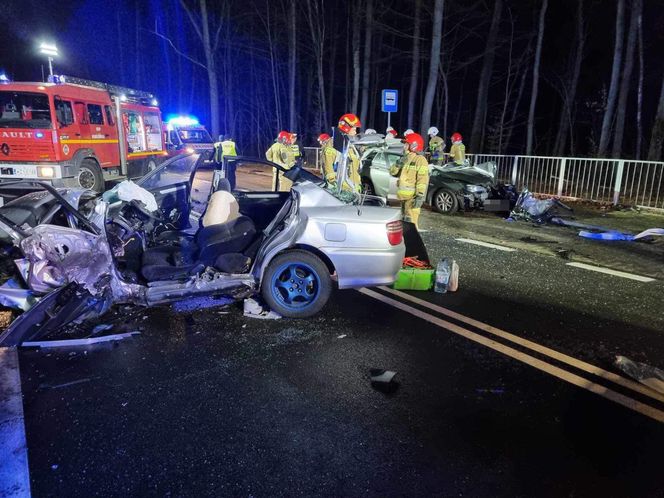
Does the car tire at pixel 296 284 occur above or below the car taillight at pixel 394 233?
below

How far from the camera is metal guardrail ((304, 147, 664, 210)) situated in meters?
11.8

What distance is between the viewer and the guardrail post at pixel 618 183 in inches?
475

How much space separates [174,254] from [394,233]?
221 cm

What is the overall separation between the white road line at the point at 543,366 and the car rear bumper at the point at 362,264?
656mm

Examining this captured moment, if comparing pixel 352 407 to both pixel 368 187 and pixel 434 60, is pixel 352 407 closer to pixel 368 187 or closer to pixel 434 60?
pixel 368 187

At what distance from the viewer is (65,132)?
12.3m

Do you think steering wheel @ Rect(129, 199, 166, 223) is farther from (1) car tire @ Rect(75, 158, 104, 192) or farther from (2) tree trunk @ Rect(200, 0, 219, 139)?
(2) tree trunk @ Rect(200, 0, 219, 139)

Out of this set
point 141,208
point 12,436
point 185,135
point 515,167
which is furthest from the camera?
point 185,135

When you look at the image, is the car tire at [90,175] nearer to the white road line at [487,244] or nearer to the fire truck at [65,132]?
the fire truck at [65,132]

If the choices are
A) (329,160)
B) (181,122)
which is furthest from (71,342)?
(181,122)

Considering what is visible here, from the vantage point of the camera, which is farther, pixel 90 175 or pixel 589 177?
pixel 90 175

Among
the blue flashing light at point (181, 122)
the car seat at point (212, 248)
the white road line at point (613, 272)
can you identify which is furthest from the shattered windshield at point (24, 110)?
the blue flashing light at point (181, 122)

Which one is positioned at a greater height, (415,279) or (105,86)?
(105,86)

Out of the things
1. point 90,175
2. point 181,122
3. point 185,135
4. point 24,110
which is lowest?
Result: point 90,175
